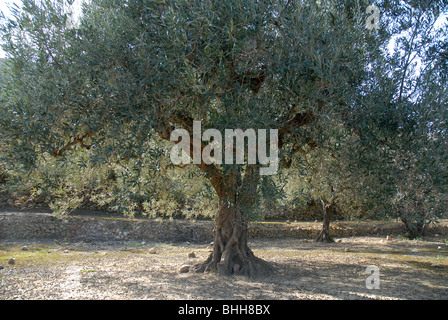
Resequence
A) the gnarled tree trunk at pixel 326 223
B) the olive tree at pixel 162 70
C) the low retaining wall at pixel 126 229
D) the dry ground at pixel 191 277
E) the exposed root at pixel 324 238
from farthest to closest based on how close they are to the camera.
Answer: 1. the exposed root at pixel 324 238
2. the gnarled tree trunk at pixel 326 223
3. the low retaining wall at pixel 126 229
4. the dry ground at pixel 191 277
5. the olive tree at pixel 162 70

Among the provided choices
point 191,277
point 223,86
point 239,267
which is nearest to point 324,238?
point 239,267

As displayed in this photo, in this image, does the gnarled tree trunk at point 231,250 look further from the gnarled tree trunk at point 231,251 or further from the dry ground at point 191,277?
the dry ground at point 191,277

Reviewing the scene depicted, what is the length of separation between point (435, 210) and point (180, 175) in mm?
6004

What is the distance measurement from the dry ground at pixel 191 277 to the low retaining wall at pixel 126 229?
2.74 m

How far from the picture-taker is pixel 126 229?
56.2ft

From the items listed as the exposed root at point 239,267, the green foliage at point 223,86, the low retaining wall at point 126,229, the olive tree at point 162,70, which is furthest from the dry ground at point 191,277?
the low retaining wall at point 126,229

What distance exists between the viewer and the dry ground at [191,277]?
258 inches

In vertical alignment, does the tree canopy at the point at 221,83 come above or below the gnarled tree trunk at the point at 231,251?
above

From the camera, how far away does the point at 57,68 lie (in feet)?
20.7

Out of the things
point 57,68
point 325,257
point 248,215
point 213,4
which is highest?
point 213,4

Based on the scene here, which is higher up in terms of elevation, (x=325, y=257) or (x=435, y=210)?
(x=435, y=210)
